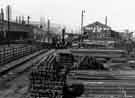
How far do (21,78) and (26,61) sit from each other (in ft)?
19.3

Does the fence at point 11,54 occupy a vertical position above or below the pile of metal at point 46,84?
above

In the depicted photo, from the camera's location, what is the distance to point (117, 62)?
9.78m

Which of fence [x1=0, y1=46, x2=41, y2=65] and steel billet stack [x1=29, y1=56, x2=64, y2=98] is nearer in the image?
steel billet stack [x1=29, y1=56, x2=64, y2=98]

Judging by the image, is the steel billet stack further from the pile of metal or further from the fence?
the fence

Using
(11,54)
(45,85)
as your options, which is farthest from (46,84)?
(11,54)

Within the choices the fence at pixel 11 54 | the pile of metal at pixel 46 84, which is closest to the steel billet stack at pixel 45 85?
the pile of metal at pixel 46 84

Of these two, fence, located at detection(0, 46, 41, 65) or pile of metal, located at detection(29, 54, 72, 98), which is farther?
fence, located at detection(0, 46, 41, 65)

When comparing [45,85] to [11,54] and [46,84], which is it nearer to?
[46,84]

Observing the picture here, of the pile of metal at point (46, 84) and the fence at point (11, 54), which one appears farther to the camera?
the fence at point (11, 54)

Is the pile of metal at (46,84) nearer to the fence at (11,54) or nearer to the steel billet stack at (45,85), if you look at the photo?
the steel billet stack at (45,85)

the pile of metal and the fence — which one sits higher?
the fence

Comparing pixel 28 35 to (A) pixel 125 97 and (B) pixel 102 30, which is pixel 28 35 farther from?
(A) pixel 125 97

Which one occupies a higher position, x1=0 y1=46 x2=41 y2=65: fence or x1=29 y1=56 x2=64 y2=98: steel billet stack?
x1=0 y1=46 x2=41 y2=65: fence

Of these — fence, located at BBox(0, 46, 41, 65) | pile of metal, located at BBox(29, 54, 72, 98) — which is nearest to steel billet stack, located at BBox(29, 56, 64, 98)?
pile of metal, located at BBox(29, 54, 72, 98)
